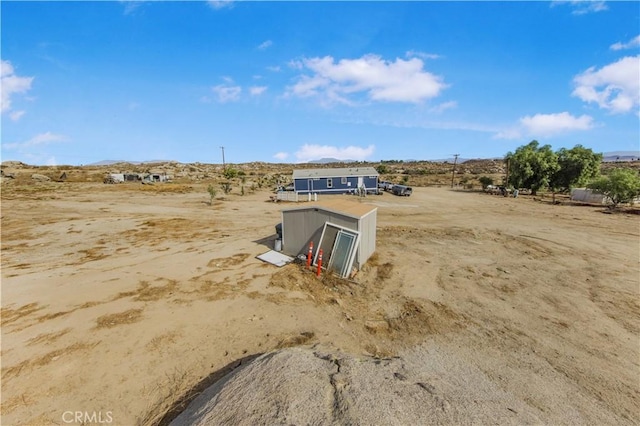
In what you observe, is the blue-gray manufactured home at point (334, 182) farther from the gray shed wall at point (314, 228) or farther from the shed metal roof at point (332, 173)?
the gray shed wall at point (314, 228)

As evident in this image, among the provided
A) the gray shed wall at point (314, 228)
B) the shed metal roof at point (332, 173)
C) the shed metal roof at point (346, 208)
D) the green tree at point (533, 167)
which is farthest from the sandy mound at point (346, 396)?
the green tree at point (533, 167)

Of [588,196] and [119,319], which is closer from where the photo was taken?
[119,319]

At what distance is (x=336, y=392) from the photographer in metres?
4.77

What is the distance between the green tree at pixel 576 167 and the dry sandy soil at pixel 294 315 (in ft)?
88.0

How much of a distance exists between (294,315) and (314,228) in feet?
17.1

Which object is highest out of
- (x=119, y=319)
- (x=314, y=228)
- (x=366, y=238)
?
(x=314, y=228)

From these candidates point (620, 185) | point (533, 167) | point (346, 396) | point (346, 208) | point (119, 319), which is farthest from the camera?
point (533, 167)

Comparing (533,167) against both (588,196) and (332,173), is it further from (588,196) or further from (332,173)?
(332,173)

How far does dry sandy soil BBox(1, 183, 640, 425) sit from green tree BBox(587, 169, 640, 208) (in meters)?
13.5

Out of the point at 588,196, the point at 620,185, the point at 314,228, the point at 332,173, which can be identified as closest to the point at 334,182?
the point at 332,173

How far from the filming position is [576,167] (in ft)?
127

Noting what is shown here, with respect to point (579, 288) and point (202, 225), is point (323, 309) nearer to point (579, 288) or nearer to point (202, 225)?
point (579, 288)

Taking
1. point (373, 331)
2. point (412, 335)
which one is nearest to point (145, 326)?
point (373, 331)

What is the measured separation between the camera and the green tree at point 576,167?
38.5 meters
